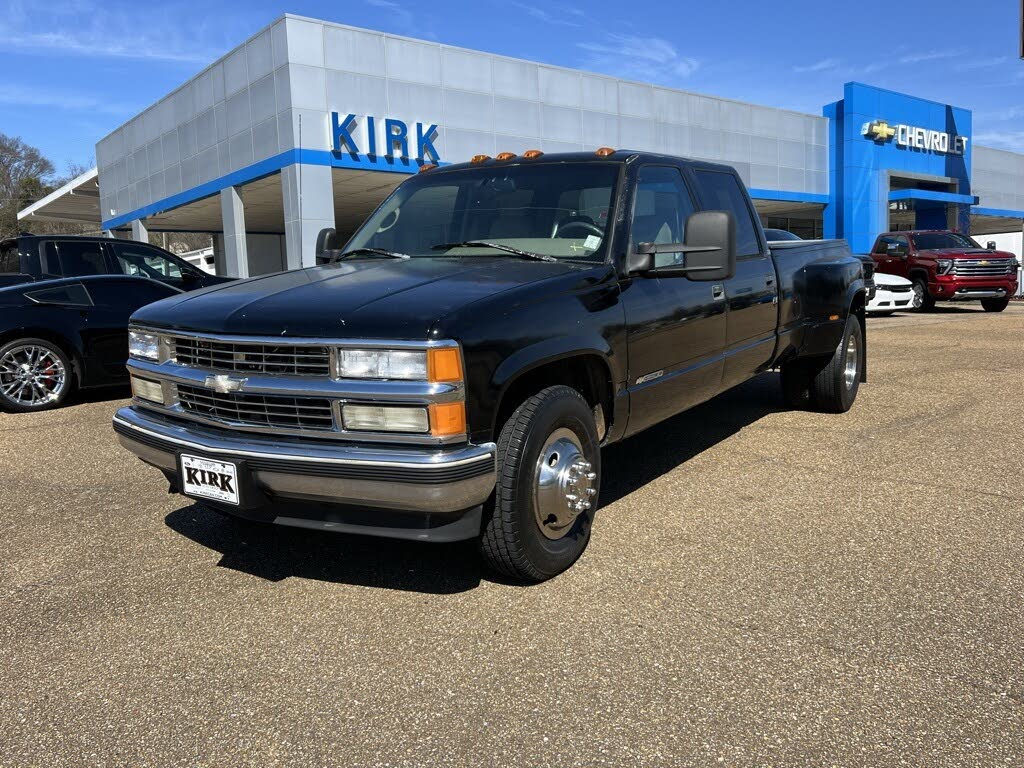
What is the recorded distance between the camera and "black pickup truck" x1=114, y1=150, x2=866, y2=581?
2.89 metres

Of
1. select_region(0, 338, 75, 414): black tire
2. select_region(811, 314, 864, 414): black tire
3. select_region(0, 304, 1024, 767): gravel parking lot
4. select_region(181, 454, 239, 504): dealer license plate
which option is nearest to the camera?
select_region(0, 304, 1024, 767): gravel parking lot

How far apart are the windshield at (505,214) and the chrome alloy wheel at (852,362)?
3.50m

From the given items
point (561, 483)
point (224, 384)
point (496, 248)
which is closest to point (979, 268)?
point (496, 248)

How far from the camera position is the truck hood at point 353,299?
9.67 feet

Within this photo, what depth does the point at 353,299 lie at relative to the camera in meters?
3.15

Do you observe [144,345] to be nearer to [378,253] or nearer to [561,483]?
[378,253]

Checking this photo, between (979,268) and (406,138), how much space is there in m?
13.6

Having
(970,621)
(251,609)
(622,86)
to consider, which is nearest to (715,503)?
(970,621)

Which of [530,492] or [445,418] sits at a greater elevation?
[445,418]

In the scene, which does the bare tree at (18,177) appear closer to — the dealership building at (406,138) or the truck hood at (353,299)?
the dealership building at (406,138)

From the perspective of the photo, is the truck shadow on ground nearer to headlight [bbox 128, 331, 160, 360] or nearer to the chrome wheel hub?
headlight [bbox 128, 331, 160, 360]

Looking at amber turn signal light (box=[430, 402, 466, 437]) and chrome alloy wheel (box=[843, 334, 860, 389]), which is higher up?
amber turn signal light (box=[430, 402, 466, 437])

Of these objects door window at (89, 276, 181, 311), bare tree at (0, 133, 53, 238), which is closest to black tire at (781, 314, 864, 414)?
door window at (89, 276, 181, 311)

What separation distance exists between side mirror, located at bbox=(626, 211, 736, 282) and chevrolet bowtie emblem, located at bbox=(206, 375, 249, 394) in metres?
1.84
